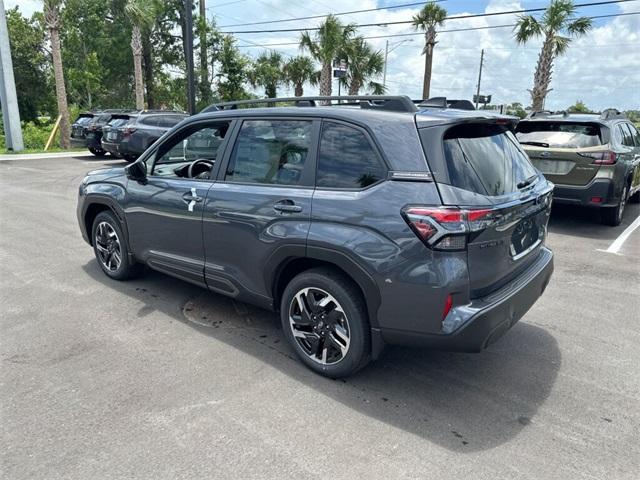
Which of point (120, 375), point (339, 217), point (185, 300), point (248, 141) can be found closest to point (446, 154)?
point (339, 217)

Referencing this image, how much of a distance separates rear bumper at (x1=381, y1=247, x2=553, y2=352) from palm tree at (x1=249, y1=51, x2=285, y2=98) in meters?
29.8

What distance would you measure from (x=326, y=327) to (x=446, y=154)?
137 cm

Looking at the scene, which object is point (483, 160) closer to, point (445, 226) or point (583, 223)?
point (445, 226)

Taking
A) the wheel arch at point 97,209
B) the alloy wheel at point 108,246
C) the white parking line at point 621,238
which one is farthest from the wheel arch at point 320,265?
the white parking line at point 621,238

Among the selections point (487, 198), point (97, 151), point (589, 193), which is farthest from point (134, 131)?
point (487, 198)

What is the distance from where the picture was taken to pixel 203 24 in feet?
93.2

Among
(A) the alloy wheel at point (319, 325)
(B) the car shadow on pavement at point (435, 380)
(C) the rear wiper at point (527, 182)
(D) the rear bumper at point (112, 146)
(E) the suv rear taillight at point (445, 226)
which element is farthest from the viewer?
(D) the rear bumper at point (112, 146)

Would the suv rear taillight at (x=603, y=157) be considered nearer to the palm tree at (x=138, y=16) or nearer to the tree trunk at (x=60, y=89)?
the tree trunk at (x=60, y=89)

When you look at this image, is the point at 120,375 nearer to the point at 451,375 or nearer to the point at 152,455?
the point at 152,455

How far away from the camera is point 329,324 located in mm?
3221

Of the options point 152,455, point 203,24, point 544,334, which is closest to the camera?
point 152,455

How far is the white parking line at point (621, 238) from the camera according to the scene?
6624 mm

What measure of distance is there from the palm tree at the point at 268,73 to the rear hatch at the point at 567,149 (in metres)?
25.4

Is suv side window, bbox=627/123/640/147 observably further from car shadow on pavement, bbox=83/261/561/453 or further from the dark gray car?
the dark gray car
